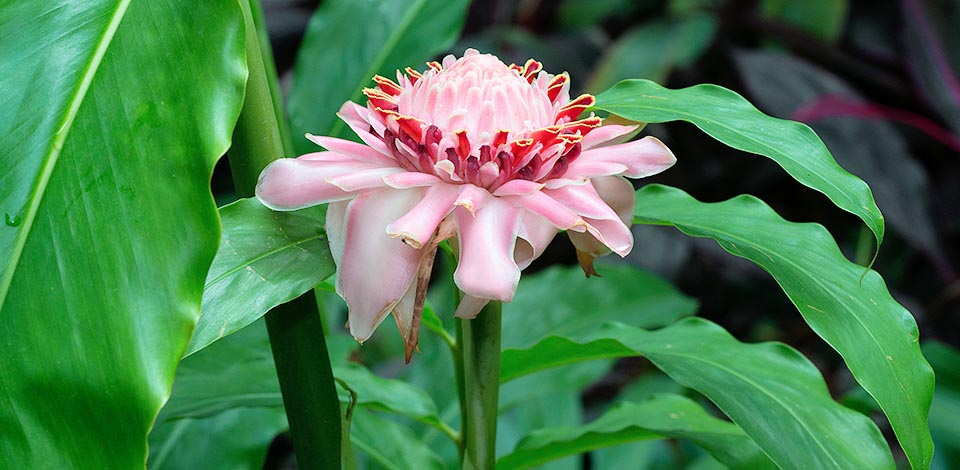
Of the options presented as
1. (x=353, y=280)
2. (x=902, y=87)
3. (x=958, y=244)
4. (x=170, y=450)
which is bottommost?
(x=958, y=244)

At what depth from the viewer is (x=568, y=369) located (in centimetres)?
91

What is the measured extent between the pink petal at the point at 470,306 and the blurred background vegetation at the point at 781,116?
2.35 ft

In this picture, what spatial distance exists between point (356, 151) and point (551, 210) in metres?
0.11

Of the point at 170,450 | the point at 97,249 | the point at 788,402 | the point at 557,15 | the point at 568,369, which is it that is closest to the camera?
the point at 97,249

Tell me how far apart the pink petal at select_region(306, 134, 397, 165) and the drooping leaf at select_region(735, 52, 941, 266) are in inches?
40.9

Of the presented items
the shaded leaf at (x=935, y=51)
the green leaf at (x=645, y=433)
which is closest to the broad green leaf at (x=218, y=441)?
the green leaf at (x=645, y=433)

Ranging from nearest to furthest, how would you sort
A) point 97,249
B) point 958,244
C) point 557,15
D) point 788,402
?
point 97,249, point 788,402, point 958,244, point 557,15

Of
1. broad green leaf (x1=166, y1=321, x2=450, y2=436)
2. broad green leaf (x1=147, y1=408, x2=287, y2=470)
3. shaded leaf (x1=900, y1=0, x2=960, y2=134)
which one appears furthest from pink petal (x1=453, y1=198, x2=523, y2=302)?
shaded leaf (x1=900, y1=0, x2=960, y2=134)

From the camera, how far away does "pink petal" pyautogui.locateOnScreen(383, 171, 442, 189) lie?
360 mm

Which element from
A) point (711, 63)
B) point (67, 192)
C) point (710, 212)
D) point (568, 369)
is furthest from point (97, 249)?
point (711, 63)

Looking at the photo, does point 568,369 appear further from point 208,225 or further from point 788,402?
point 208,225

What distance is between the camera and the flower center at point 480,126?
1.21 ft

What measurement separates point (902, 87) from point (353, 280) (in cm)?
139

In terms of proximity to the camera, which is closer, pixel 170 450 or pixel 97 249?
pixel 97 249
